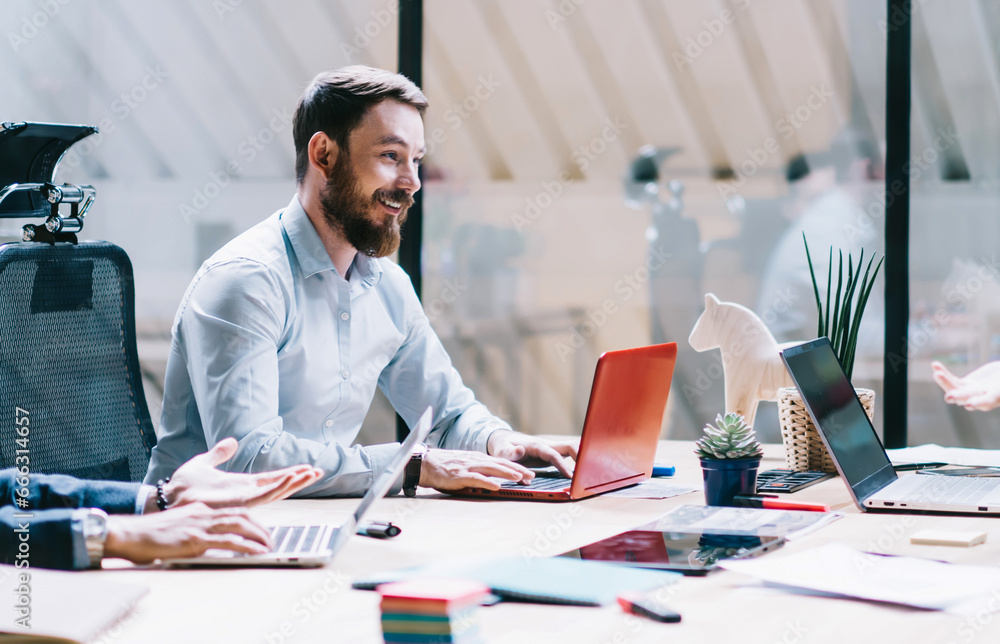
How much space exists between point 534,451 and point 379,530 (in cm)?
58

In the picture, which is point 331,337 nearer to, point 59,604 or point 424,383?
point 424,383

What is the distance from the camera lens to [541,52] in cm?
521

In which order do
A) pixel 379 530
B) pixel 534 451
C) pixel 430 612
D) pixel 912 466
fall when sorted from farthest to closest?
pixel 912 466, pixel 534 451, pixel 379 530, pixel 430 612

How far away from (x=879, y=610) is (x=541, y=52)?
4487 mm

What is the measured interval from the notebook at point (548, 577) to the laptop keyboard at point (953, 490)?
682 mm

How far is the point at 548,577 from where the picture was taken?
1.15 meters

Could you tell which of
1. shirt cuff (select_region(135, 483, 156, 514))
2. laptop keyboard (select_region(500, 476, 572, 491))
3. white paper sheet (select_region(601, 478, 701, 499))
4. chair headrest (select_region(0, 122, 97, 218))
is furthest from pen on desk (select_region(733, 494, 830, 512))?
chair headrest (select_region(0, 122, 97, 218))

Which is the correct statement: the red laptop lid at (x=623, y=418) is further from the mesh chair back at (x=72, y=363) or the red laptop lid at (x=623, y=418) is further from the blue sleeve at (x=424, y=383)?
the mesh chair back at (x=72, y=363)

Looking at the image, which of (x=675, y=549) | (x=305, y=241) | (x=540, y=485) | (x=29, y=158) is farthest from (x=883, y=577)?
(x=29, y=158)

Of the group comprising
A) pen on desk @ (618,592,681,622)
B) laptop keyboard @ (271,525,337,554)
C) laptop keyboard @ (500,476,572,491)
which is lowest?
laptop keyboard @ (500,476,572,491)

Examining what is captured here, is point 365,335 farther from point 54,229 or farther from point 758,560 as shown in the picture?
point 758,560

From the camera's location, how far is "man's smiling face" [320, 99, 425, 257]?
2.18m

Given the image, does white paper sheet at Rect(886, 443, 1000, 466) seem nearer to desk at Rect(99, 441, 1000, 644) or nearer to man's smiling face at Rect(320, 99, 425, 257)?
desk at Rect(99, 441, 1000, 644)

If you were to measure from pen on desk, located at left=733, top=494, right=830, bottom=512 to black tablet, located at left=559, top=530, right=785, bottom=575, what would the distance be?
0.78ft
